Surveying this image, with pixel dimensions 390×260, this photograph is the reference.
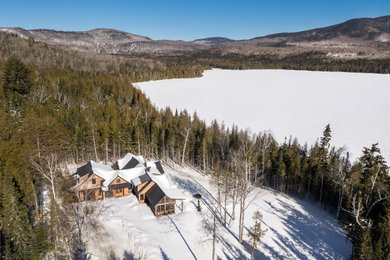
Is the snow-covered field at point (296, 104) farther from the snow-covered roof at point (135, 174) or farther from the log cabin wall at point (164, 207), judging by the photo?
the log cabin wall at point (164, 207)

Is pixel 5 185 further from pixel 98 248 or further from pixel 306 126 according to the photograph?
pixel 306 126

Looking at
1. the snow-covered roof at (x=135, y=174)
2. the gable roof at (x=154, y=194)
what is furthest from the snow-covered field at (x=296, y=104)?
the gable roof at (x=154, y=194)

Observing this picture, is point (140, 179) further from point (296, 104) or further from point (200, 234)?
point (296, 104)

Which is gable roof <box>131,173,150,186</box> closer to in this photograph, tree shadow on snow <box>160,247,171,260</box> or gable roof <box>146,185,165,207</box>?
gable roof <box>146,185,165,207</box>

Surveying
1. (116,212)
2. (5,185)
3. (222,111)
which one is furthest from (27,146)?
(222,111)

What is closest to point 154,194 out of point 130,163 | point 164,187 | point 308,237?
point 164,187

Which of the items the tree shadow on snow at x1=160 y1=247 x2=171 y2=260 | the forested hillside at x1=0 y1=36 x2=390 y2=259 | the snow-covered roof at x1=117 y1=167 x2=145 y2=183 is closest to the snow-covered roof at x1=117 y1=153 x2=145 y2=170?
the snow-covered roof at x1=117 y1=167 x2=145 y2=183
